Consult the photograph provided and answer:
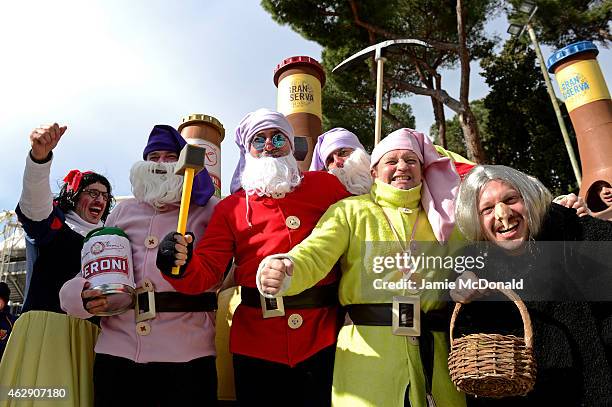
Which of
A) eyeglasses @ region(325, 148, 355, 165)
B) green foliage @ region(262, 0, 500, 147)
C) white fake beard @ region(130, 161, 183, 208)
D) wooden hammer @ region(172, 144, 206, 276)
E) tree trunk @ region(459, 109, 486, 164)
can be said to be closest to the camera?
wooden hammer @ region(172, 144, 206, 276)

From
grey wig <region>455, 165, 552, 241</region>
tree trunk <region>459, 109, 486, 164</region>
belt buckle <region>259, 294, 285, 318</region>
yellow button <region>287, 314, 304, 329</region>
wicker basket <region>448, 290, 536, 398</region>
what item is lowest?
wicker basket <region>448, 290, 536, 398</region>

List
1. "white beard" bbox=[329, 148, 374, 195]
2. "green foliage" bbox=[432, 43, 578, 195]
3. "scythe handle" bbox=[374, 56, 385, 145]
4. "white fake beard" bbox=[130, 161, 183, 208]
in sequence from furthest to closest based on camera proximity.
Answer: "green foliage" bbox=[432, 43, 578, 195]
"scythe handle" bbox=[374, 56, 385, 145]
"white beard" bbox=[329, 148, 374, 195]
"white fake beard" bbox=[130, 161, 183, 208]

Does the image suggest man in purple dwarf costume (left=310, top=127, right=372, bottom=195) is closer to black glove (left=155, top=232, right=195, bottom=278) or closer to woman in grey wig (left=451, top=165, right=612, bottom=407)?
woman in grey wig (left=451, top=165, right=612, bottom=407)

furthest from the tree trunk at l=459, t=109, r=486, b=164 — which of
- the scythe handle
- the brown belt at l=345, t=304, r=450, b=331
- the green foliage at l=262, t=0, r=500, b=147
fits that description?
the brown belt at l=345, t=304, r=450, b=331

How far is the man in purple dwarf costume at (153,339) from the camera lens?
250cm

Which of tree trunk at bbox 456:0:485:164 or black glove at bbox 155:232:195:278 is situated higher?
tree trunk at bbox 456:0:485:164

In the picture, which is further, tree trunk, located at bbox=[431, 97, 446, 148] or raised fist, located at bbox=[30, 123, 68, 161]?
tree trunk, located at bbox=[431, 97, 446, 148]

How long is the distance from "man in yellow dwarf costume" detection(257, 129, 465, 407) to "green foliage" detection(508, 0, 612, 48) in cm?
1472

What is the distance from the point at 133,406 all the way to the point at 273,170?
1305 millimetres

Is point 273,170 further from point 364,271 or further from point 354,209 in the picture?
point 364,271

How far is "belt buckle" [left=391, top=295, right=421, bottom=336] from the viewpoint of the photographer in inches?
88.7

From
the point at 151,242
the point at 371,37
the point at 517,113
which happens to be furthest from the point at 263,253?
the point at 517,113

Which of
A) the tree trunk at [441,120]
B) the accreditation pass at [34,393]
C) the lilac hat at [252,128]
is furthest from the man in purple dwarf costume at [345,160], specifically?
the tree trunk at [441,120]

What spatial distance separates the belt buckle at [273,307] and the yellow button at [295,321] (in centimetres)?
6
